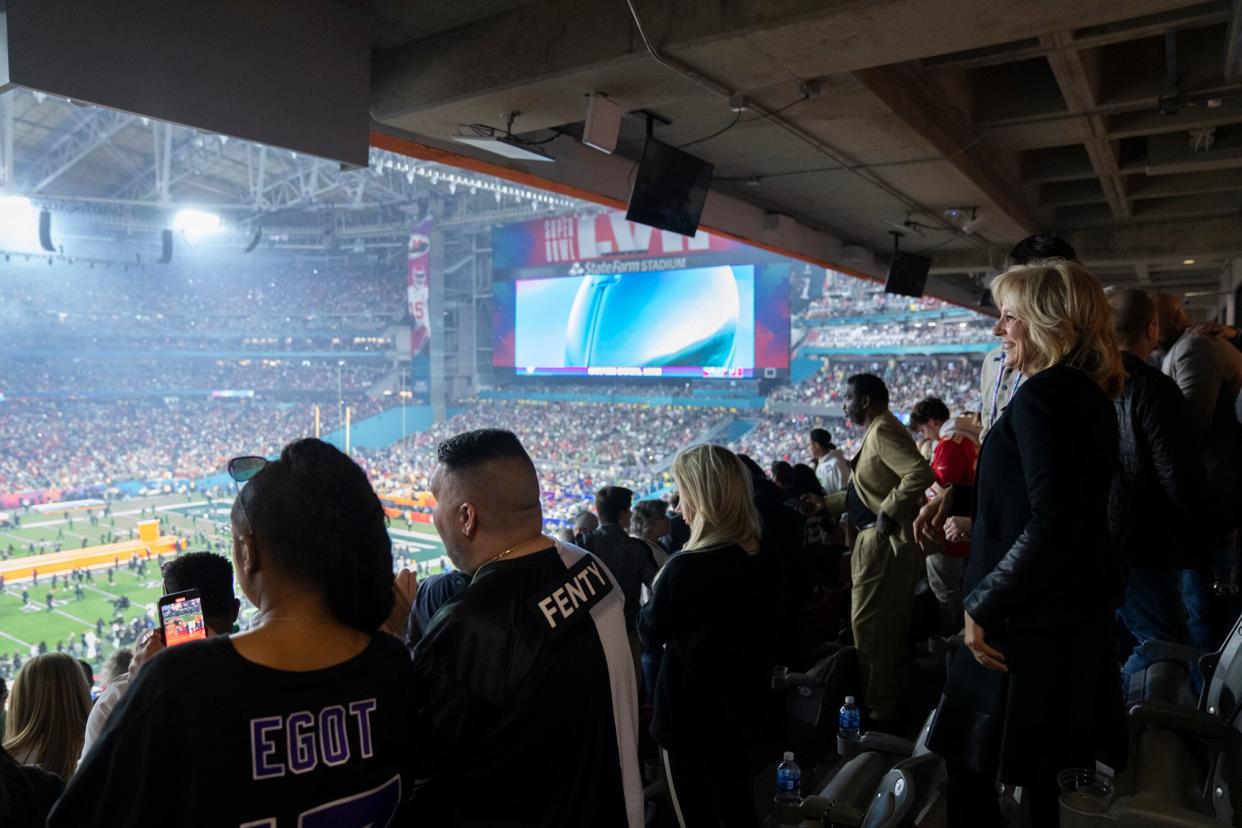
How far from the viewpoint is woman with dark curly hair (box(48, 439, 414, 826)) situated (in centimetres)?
92

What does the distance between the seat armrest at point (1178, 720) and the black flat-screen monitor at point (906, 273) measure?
694 cm

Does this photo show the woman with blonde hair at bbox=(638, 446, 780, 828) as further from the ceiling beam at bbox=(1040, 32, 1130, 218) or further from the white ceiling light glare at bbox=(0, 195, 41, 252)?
the white ceiling light glare at bbox=(0, 195, 41, 252)

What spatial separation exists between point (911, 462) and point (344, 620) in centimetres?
276

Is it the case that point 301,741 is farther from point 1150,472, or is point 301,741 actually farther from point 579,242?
point 579,242

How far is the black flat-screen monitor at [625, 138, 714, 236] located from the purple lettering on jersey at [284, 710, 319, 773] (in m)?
3.79

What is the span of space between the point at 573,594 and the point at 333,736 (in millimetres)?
440

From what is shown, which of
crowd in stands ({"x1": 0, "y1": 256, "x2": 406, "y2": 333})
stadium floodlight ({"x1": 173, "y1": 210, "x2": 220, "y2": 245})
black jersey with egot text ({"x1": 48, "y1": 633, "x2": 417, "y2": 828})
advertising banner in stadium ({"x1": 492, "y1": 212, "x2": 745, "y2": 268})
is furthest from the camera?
advertising banner in stadium ({"x1": 492, "y1": 212, "x2": 745, "y2": 268})

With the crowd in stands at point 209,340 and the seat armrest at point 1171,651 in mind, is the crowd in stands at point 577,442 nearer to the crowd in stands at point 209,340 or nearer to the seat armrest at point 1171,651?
the crowd in stands at point 209,340

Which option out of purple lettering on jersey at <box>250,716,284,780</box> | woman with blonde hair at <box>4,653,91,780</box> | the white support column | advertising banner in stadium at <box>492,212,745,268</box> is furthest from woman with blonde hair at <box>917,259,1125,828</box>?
advertising banner in stadium at <box>492,212,745,268</box>

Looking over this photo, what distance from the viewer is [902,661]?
3586 mm

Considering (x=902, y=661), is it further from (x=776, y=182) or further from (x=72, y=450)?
(x=72, y=450)

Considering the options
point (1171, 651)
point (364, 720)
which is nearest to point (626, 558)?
point (1171, 651)

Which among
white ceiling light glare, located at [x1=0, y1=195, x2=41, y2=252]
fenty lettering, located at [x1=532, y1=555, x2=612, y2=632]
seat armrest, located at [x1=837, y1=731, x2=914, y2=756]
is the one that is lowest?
seat armrest, located at [x1=837, y1=731, x2=914, y2=756]

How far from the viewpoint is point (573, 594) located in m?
1.37
